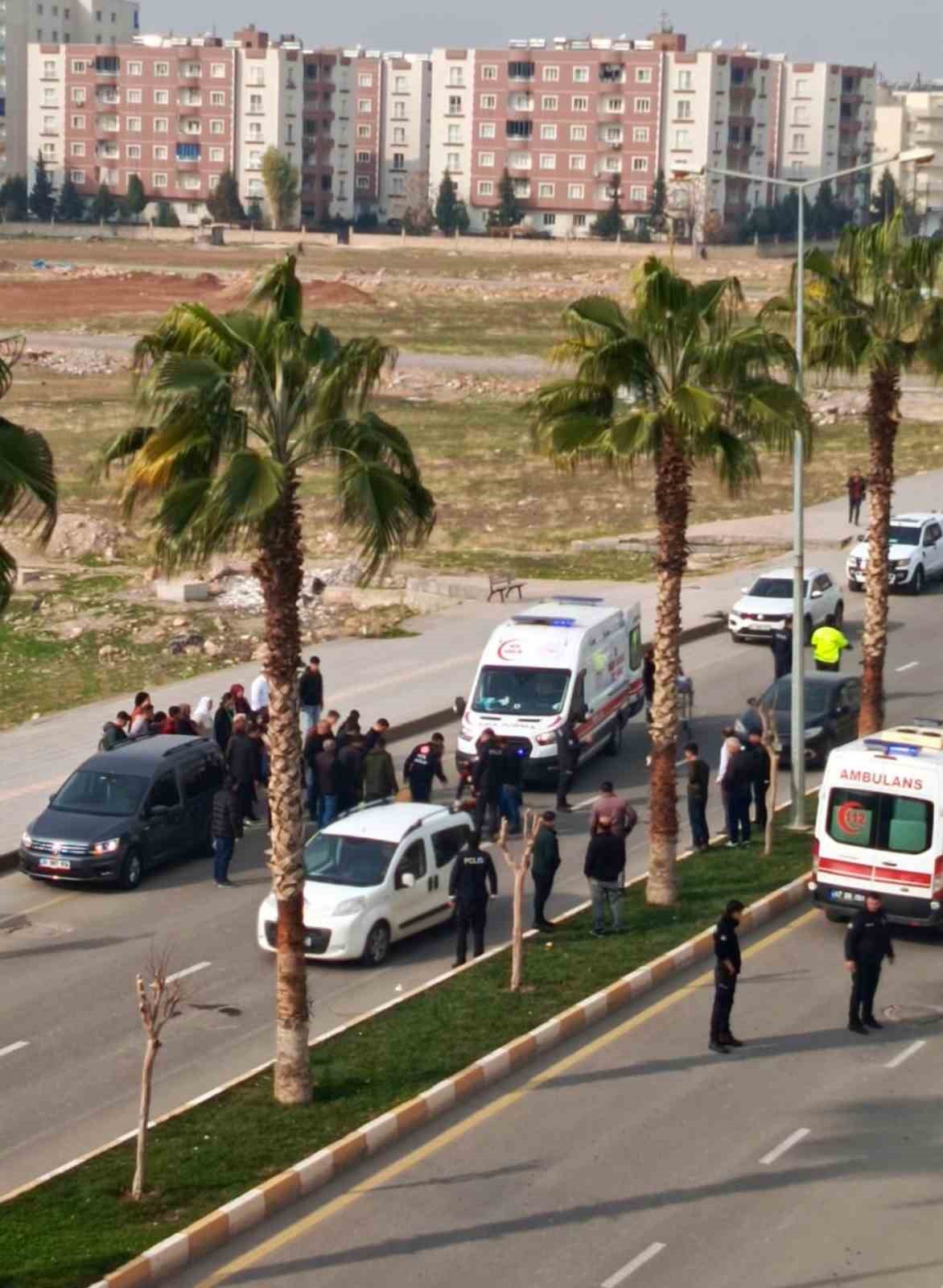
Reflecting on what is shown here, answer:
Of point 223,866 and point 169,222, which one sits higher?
point 169,222

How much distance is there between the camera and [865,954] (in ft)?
64.3

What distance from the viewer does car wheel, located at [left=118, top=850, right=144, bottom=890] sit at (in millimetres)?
24614

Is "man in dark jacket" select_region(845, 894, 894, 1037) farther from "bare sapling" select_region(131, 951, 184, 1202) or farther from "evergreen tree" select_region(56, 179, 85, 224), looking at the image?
"evergreen tree" select_region(56, 179, 85, 224)

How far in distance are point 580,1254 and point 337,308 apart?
3820 inches

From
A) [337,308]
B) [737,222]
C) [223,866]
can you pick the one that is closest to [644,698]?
[223,866]

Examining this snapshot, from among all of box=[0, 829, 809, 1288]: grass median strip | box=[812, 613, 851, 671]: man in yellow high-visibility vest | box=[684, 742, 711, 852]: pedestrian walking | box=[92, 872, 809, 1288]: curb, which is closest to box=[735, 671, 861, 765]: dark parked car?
box=[812, 613, 851, 671]: man in yellow high-visibility vest

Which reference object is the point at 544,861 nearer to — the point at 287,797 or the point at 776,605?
the point at 287,797

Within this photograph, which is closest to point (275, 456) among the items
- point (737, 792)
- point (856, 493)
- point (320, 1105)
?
point (320, 1105)

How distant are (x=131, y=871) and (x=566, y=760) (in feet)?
21.4

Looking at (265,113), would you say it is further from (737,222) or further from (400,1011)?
(400,1011)

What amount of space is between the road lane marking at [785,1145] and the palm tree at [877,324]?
1333 cm

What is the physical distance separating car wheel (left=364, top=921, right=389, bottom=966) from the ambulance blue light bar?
5737 millimetres

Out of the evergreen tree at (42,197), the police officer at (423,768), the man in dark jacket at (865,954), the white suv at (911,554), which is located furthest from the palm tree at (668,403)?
the evergreen tree at (42,197)

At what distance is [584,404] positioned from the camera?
23.3 metres
